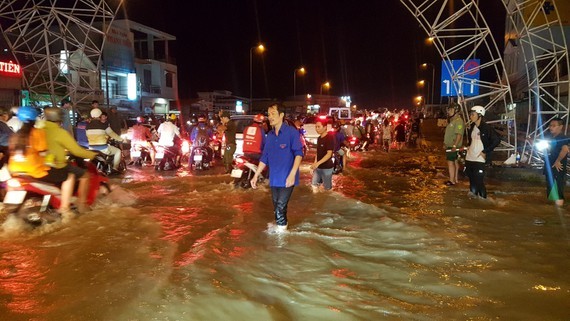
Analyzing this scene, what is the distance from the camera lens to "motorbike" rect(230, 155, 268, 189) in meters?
10.1

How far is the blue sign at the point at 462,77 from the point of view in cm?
1595

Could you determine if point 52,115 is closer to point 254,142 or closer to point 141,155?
point 254,142

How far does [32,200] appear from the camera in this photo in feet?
21.8

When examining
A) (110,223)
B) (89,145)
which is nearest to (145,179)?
(89,145)

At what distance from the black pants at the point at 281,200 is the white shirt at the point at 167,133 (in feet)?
24.8

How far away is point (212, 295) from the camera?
4.55 meters

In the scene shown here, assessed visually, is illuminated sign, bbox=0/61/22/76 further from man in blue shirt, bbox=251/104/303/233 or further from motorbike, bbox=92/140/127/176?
man in blue shirt, bbox=251/104/303/233

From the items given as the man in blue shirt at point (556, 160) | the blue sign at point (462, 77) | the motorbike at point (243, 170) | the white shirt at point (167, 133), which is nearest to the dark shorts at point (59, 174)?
the motorbike at point (243, 170)

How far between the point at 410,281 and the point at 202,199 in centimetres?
533

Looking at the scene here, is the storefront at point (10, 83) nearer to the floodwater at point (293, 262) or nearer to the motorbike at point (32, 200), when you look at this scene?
the floodwater at point (293, 262)

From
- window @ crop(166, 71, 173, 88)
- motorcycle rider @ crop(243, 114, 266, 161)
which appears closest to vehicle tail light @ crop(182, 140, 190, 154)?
motorcycle rider @ crop(243, 114, 266, 161)

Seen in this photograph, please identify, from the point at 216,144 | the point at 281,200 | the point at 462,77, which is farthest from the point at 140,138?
the point at 462,77

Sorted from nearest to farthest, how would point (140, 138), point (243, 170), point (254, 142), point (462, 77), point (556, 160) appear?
1. point (556, 160)
2. point (254, 142)
3. point (243, 170)
4. point (140, 138)
5. point (462, 77)

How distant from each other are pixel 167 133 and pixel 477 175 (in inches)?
327
